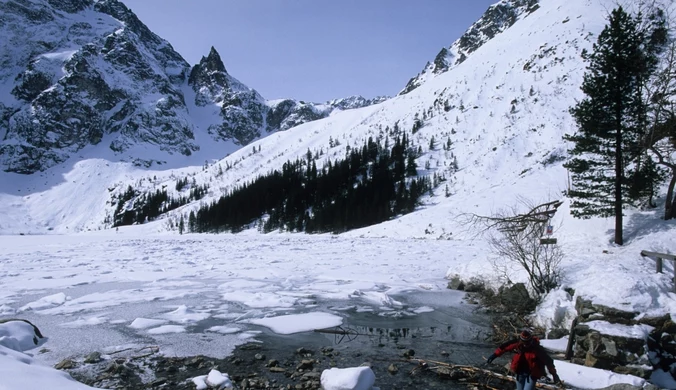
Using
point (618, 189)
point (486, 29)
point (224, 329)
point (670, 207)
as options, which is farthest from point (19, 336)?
point (486, 29)

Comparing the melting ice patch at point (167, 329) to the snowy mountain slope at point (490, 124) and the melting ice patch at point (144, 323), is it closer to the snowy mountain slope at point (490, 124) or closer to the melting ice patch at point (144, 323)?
the melting ice patch at point (144, 323)

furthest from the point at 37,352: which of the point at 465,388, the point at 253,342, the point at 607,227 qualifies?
the point at 607,227

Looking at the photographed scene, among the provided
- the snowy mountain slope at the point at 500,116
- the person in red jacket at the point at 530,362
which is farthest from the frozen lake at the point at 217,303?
the snowy mountain slope at the point at 500,116

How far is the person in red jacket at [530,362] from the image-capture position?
633 cm

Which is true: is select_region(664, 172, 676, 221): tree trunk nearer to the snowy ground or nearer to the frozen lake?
the snowy ground

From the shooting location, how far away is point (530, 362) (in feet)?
21.0

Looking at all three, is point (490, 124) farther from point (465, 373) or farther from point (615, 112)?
point (465, 373)

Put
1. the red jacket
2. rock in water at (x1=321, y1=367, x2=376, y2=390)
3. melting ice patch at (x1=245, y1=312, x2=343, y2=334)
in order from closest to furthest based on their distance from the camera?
the red jacket
rock in water at (x1=321, y1=367, x2=376, y2=390)
melting ice patch at (x1=245, y1=312, x2=343, y2=334)

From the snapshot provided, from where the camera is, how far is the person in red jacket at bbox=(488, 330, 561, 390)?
6332mm

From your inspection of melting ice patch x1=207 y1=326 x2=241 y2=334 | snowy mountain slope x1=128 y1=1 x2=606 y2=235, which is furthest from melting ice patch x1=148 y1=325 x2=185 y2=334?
snowy mountain slope x1=128 y1=1 x2=606 y2=235

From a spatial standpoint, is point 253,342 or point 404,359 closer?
point 404,359

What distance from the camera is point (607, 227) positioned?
60.2 ft

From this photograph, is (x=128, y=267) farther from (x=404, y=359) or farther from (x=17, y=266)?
(x=404, y=359)

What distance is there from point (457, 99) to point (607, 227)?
81437 millimetres
